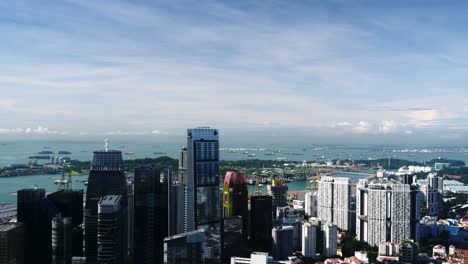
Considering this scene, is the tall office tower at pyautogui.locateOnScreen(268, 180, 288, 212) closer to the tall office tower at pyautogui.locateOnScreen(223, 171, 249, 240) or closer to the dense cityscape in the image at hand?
the dense cityscape

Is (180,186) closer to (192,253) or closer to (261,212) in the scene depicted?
(261,212)

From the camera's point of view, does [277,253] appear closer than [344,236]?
Yes

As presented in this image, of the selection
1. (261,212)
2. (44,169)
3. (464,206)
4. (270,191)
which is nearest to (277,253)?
(261,212)

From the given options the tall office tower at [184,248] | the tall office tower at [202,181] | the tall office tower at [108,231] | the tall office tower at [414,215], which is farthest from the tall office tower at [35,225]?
the tall office tower at [414,215]

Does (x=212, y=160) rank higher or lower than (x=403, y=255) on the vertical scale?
higher

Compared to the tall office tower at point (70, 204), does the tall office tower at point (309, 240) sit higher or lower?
lower

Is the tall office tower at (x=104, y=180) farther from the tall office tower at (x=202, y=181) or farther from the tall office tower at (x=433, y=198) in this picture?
the tall office tower at (x=433, y=198)
